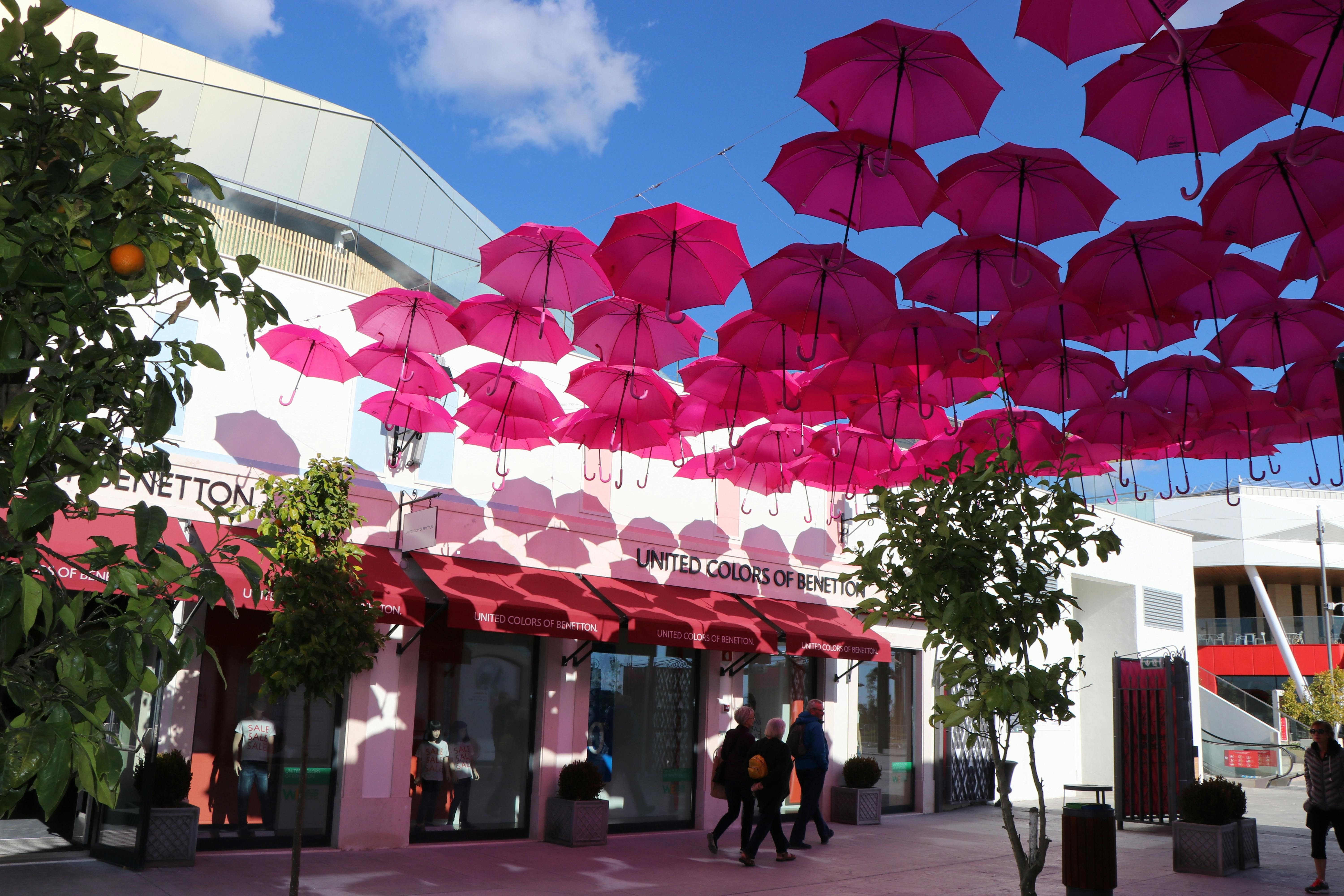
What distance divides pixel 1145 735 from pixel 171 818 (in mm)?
14319

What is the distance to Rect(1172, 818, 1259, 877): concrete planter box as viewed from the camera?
11.9 meters

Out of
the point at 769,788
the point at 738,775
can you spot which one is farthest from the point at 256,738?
the point at 769,788

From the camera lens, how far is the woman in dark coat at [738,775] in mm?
12312

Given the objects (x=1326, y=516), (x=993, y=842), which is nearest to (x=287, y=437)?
(x=993, y=842)

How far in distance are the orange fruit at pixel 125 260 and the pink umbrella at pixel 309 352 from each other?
903 cm

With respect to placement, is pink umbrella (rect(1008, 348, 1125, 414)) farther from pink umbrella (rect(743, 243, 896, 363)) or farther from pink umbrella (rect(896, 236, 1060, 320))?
pink umbrella (rect(743, 243, 896, 363))

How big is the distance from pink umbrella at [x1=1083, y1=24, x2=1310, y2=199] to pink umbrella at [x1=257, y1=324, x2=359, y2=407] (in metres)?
8.01

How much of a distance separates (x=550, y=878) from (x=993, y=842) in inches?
289

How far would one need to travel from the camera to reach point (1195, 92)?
719cm

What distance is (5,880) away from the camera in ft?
28.5

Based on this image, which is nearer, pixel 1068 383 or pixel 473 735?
pixel 1068 383

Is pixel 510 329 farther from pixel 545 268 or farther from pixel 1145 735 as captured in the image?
pixel 1145 735

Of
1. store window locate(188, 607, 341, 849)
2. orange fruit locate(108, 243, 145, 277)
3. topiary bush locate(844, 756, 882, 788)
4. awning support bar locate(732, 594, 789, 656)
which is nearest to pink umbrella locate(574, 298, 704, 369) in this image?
store window locate(188, 607, 341, 849)

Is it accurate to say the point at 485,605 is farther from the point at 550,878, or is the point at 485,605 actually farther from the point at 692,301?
the point at 692,301
